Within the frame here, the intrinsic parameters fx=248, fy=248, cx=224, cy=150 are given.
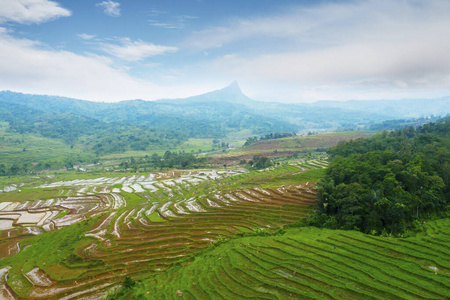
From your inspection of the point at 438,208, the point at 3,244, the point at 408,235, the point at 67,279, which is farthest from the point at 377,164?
the point at 3,244

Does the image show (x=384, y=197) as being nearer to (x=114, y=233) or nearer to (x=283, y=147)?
(x=114, y=233)

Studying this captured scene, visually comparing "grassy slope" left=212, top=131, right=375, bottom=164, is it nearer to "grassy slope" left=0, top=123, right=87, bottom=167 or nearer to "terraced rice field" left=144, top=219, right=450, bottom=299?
"terraced rice field" left=144, top=219, right=450, bottom=299

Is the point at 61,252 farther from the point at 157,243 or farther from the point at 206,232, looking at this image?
the point at 206,232

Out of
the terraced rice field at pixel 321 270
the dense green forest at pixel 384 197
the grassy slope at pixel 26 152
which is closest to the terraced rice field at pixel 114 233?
the terraced rice field at pixel 321 270

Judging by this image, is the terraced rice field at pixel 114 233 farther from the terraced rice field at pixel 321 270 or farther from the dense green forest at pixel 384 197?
the dense green forest at pixel 384 197

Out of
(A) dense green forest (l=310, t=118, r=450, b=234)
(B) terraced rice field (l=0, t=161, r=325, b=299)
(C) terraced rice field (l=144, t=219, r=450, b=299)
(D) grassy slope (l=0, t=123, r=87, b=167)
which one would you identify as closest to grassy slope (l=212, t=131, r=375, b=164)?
(B) terraced rice field (l=0, t=161, r=325, b=299)

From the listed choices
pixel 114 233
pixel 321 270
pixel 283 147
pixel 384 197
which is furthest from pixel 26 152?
pixel 384 197
